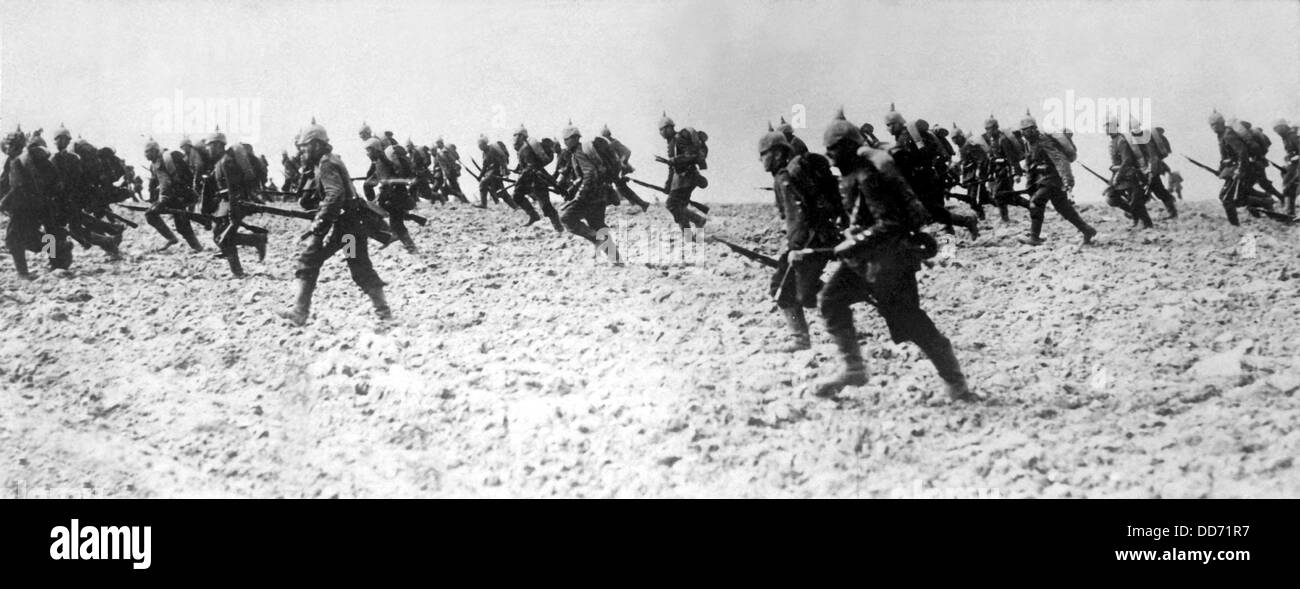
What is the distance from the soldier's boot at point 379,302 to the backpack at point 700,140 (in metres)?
3.51

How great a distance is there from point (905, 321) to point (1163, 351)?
2030mm

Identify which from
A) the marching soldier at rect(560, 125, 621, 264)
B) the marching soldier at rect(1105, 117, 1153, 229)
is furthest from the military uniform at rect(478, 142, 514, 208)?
the marching soldier at rect(1105, 117, 1153, 229)

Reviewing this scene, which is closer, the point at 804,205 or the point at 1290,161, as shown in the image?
the point at 804,205

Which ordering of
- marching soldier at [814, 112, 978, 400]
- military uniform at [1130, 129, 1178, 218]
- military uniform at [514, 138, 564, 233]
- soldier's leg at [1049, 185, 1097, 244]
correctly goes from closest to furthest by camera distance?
marching soldier at [814, 112, 978, 400] → soldier's leg at [1049, 185, 1097, 244] → military uniform at [1130, 129, 1178, 218] → military uniform at [514, 138, 564, 233]

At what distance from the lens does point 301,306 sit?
7.22 meters

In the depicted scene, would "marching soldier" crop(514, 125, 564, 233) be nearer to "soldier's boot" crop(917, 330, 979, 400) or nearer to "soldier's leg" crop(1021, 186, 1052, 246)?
"soldier's leg" crop(1021, 186, 1052, 246)

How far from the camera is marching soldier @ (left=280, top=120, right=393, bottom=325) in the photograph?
7.14 m

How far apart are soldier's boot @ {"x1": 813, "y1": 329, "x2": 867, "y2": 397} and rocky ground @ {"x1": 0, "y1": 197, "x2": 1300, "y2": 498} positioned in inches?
3.8

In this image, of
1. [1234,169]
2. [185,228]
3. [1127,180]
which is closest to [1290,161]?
[1234,169]

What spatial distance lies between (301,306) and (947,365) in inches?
190

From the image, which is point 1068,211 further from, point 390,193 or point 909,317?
point 390,193

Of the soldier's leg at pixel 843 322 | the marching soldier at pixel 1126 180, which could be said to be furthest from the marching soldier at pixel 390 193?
the marching soldier at pixel 1126 180

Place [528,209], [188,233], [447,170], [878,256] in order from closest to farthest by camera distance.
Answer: [878,256]
[188,233]
[528,209]
[447,170]

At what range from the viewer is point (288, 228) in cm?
1147
